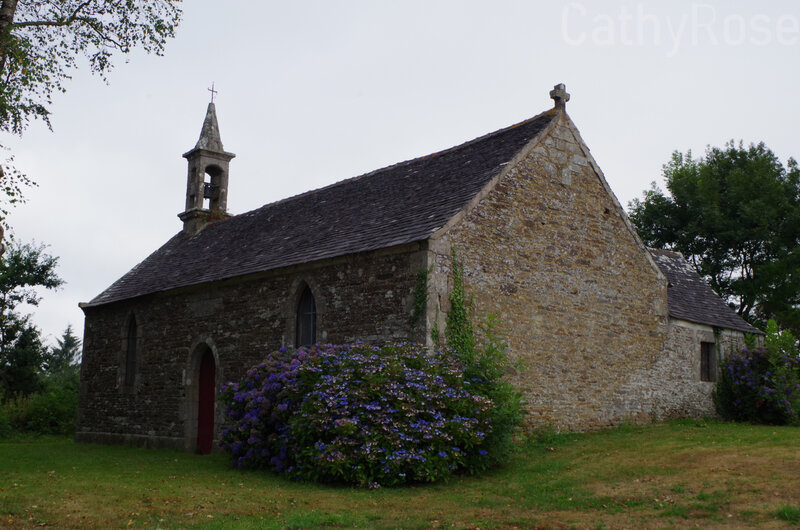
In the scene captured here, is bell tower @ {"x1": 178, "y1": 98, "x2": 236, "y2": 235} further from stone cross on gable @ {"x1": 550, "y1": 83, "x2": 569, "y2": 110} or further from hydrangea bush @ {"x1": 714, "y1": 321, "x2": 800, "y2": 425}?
hydrangea bush @ {"x1": 714, "y1": 321, "x2": 800, "y2": 425}

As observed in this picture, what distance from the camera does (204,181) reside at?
92.1 ft

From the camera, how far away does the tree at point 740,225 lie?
33375 millimetres

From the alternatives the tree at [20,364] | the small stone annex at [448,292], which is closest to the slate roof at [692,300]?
the small stone annex at [448,292]

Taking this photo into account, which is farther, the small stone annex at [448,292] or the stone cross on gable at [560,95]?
the stone cross on gable at [560,95]

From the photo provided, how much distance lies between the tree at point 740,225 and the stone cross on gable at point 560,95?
19737mm

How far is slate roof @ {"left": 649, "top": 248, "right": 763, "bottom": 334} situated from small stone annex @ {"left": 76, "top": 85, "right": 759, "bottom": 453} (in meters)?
0.08

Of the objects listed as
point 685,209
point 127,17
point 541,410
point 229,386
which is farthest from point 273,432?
point 685,209

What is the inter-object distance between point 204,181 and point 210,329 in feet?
32.8

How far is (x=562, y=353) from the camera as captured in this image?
1644 cm

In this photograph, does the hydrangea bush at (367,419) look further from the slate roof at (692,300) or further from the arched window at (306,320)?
the slate roof at (692,300)

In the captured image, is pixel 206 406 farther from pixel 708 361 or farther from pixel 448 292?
pixel 708 361

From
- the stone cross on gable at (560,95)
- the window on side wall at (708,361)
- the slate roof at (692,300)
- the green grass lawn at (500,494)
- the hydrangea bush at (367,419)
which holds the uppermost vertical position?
the stone cross on gable at (560,95)

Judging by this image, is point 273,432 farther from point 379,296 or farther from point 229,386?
point 379,296

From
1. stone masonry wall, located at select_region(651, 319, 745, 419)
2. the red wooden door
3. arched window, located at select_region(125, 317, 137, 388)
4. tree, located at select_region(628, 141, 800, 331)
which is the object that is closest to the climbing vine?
stone masonry wall, located at select_region(651, 319, 745, 419)
